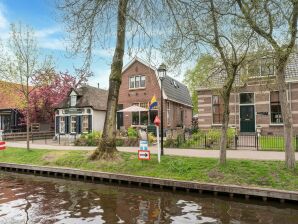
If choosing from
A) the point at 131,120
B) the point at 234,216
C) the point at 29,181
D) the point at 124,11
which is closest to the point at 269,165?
the point at 234,216

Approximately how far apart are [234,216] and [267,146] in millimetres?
9628

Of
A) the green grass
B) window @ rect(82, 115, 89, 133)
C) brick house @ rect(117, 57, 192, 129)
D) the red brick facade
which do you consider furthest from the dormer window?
the green grass

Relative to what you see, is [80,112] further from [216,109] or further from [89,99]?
[216,109]

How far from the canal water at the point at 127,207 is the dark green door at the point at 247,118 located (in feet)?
49.3

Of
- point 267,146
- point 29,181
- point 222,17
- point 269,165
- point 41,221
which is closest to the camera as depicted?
point 41,221

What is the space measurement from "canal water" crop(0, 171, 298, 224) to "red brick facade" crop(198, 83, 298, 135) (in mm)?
13769

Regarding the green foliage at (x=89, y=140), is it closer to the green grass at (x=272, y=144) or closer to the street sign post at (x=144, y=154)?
the street sign post at (x=144, y=154)

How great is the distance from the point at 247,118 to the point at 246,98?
156 centimetres

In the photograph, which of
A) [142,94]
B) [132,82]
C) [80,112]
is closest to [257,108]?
[142,94]

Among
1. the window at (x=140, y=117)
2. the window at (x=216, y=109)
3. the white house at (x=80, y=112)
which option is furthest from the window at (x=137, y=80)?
the window at (x=216, y=109)

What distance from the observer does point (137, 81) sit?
29.2 m

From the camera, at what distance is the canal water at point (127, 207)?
8.02m

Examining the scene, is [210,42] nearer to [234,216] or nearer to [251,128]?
[234,216]

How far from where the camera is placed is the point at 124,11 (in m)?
11.8
